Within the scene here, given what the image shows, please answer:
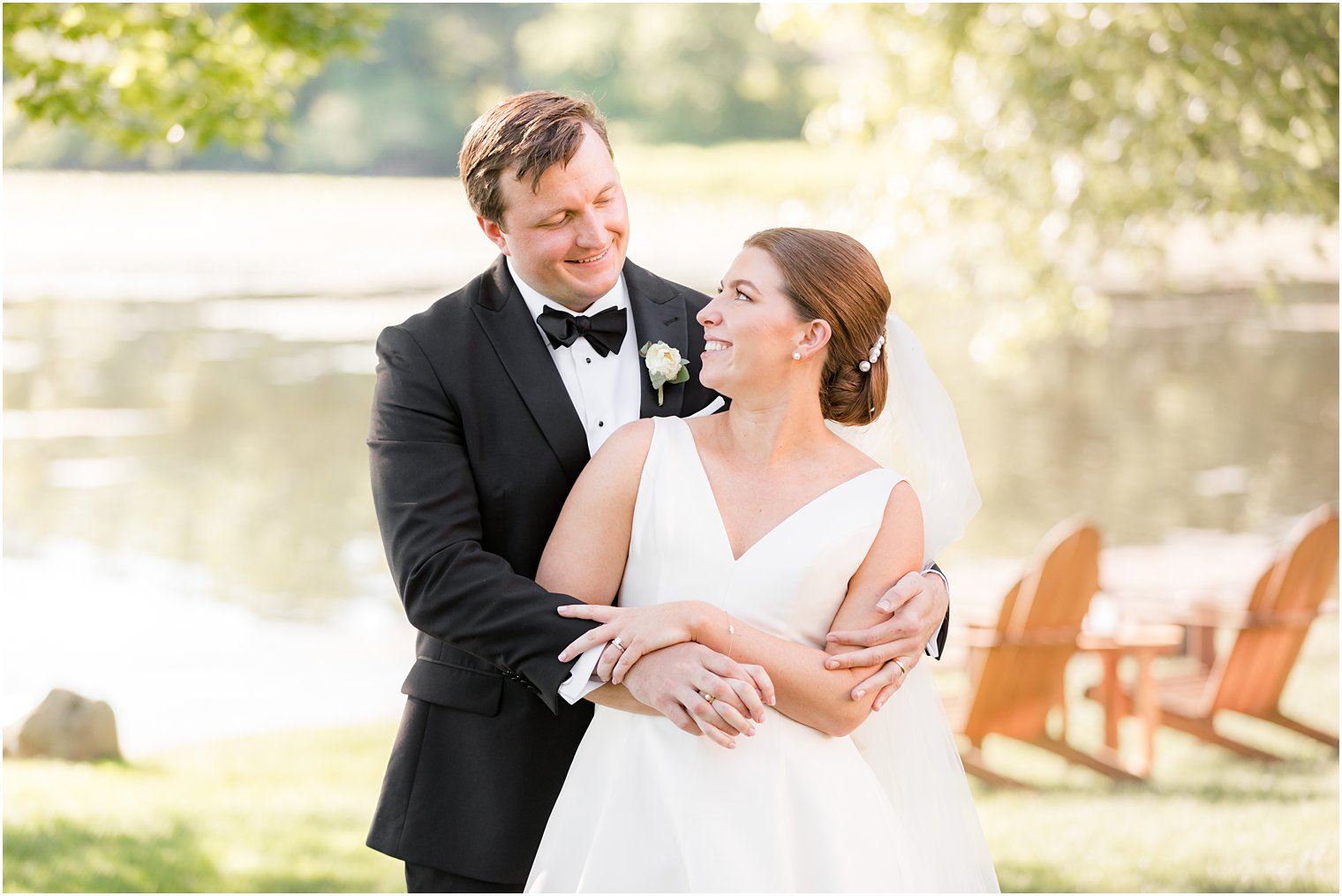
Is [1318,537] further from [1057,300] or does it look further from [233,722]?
[233,722]

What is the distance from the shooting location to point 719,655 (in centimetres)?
262

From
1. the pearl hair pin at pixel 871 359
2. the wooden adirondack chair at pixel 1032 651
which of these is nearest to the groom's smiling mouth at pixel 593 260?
the pearl hair pin at pixel 871 359

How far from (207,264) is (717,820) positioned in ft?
134

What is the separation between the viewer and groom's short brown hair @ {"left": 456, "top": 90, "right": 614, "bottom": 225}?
2.87m

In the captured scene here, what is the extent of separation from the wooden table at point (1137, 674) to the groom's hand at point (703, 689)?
4596 millimetres

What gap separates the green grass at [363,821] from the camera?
538 cm

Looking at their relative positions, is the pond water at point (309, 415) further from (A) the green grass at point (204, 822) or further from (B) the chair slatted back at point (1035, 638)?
(B) the chair slatted back at point (1035, 638)

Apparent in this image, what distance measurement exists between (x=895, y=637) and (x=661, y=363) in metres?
0.79

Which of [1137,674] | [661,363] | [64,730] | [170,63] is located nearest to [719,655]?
[661,363]

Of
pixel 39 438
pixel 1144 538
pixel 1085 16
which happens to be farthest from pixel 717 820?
pixel 39 438

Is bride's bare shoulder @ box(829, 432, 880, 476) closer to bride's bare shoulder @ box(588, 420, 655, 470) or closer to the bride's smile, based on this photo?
the bride's smile

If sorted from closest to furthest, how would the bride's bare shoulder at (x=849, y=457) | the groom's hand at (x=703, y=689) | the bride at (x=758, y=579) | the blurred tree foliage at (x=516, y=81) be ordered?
the groom's hand at (x=703, y=689) → the bride at (x=758, y=579) → the bride's bare shoulder at (x=849, y=457) → the blurred tree foliage at (x=516, y=81)

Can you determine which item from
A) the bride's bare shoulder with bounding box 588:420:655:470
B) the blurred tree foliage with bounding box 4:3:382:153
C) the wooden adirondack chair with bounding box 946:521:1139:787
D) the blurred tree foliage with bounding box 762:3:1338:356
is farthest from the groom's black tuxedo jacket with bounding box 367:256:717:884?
the blurred tree foliage with bounding box 762:3:1338:356

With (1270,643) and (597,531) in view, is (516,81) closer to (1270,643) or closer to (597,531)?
(1270,643)
